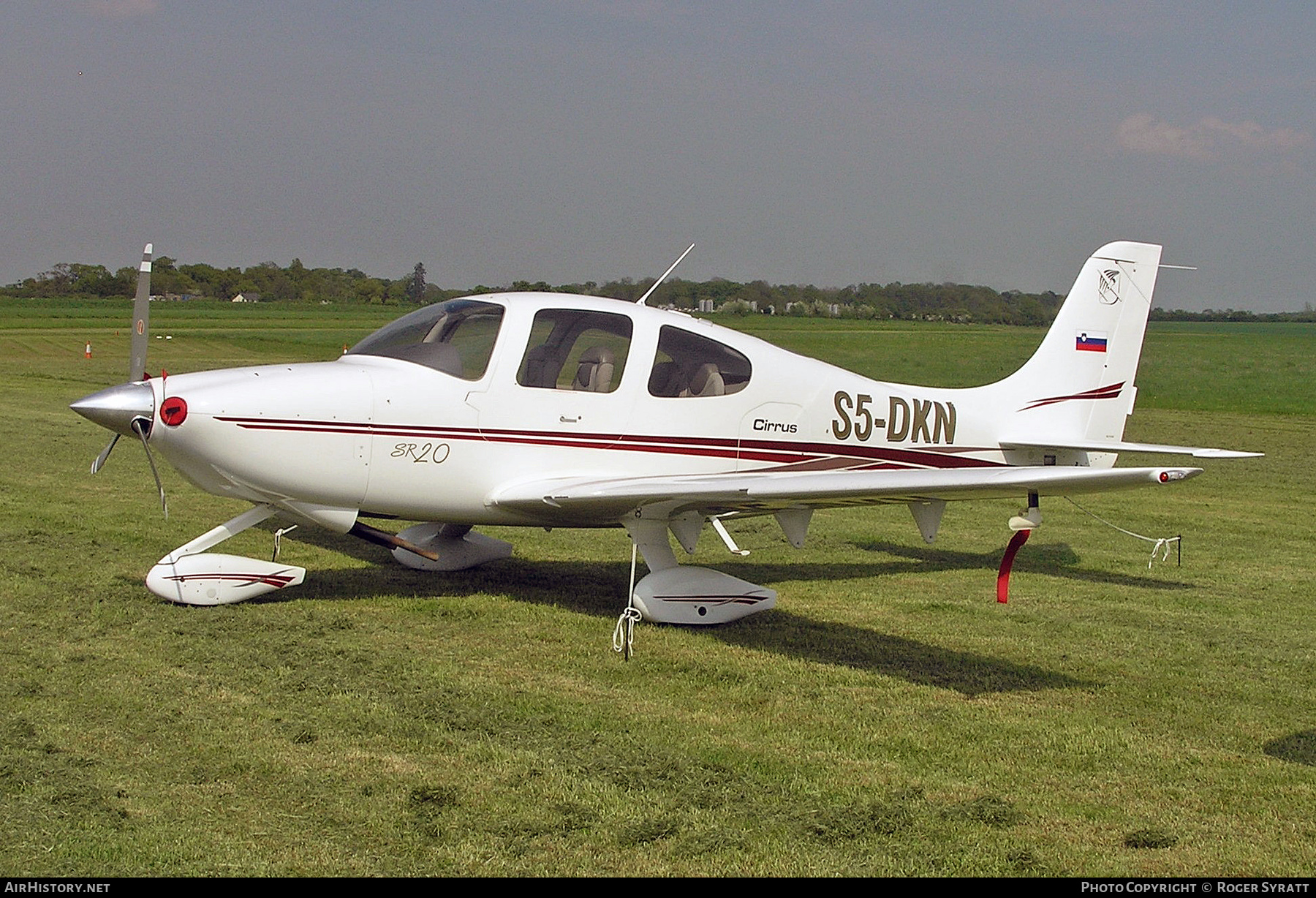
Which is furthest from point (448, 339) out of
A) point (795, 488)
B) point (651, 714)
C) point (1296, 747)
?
point (1296, 747)

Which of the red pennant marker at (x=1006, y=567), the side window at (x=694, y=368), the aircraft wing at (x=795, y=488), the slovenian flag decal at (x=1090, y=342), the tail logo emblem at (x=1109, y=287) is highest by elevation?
the tail logo emblem at (x=1109, y=287)

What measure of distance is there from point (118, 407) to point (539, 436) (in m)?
2.37

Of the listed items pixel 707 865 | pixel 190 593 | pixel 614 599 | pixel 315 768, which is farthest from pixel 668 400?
pixel 707 865

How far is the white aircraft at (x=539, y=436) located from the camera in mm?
6891

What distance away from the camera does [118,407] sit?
6625mm

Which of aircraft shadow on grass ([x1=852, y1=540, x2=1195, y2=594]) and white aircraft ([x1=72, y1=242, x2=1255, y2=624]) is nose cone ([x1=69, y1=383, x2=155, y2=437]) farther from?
aircraft shadow on grass ([x1=852, y1=540, x2=1195, y2=594])

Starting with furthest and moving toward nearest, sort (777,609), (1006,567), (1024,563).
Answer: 1. (1024,563)
2. (777,609)
3. (1006,567)

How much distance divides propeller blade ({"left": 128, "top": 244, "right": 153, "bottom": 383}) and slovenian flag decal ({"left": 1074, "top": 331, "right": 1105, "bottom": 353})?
6.81 m

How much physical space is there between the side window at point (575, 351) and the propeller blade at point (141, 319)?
2468 mm

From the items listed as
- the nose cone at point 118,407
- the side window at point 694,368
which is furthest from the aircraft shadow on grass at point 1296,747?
the nose cone at point 118,407

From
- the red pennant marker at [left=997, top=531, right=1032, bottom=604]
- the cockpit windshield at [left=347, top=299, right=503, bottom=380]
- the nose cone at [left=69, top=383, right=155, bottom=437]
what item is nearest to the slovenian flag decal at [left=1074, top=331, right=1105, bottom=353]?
the red pennant marker at [left=997, top=531, right=1032, bottom=604]

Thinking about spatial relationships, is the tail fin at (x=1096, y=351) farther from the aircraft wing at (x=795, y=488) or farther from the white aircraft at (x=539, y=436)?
the aircraft wing at (x=795, y=488)

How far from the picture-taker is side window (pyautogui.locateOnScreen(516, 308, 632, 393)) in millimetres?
7559

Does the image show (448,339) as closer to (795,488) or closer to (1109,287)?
Answer: (795,488)
